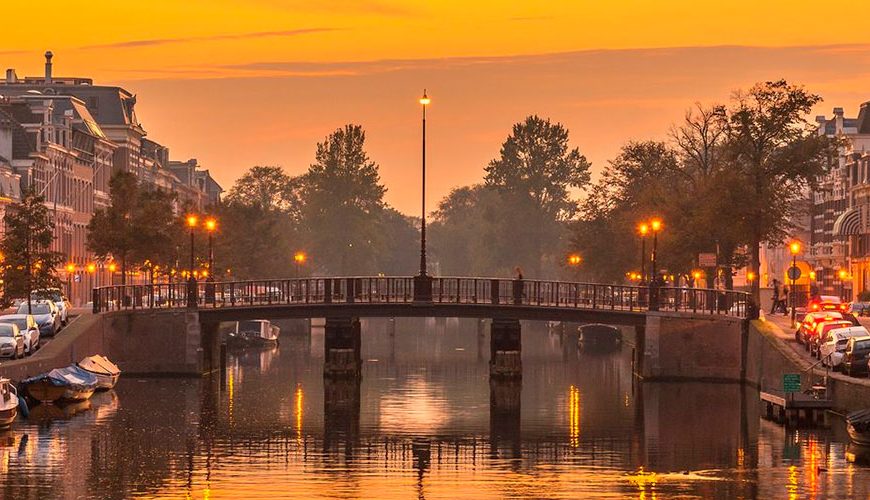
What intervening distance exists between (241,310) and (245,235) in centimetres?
7481

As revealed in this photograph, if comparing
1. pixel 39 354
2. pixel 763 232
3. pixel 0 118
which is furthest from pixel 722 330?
pixel 0 118

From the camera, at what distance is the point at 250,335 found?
16588 cm

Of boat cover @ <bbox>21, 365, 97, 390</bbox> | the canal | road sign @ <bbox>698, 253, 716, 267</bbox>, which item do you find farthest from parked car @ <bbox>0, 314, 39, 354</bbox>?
road sign @ <bbox>698, 253, 716, 267</bbox>

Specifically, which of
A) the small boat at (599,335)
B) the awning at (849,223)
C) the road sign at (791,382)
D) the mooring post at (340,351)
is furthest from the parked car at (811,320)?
the awning at (849,223)

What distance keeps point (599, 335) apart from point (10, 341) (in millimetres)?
84257

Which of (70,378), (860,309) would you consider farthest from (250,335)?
(70,378)

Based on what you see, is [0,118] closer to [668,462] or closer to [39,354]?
[39,354]

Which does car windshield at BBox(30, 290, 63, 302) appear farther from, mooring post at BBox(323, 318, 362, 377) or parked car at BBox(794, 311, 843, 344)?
parked car at BBox(794, 311, 843, 344)

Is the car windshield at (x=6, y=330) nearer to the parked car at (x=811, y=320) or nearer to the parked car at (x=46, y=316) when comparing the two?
the parked car at (x=46, y=316)

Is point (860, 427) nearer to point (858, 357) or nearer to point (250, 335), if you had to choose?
point (858, 357)

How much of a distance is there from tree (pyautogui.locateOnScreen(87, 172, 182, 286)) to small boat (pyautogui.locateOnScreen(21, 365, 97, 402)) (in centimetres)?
4205

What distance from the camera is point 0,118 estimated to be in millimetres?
174750

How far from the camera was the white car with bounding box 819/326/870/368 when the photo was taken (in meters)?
92.9

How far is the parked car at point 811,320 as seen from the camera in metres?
106
